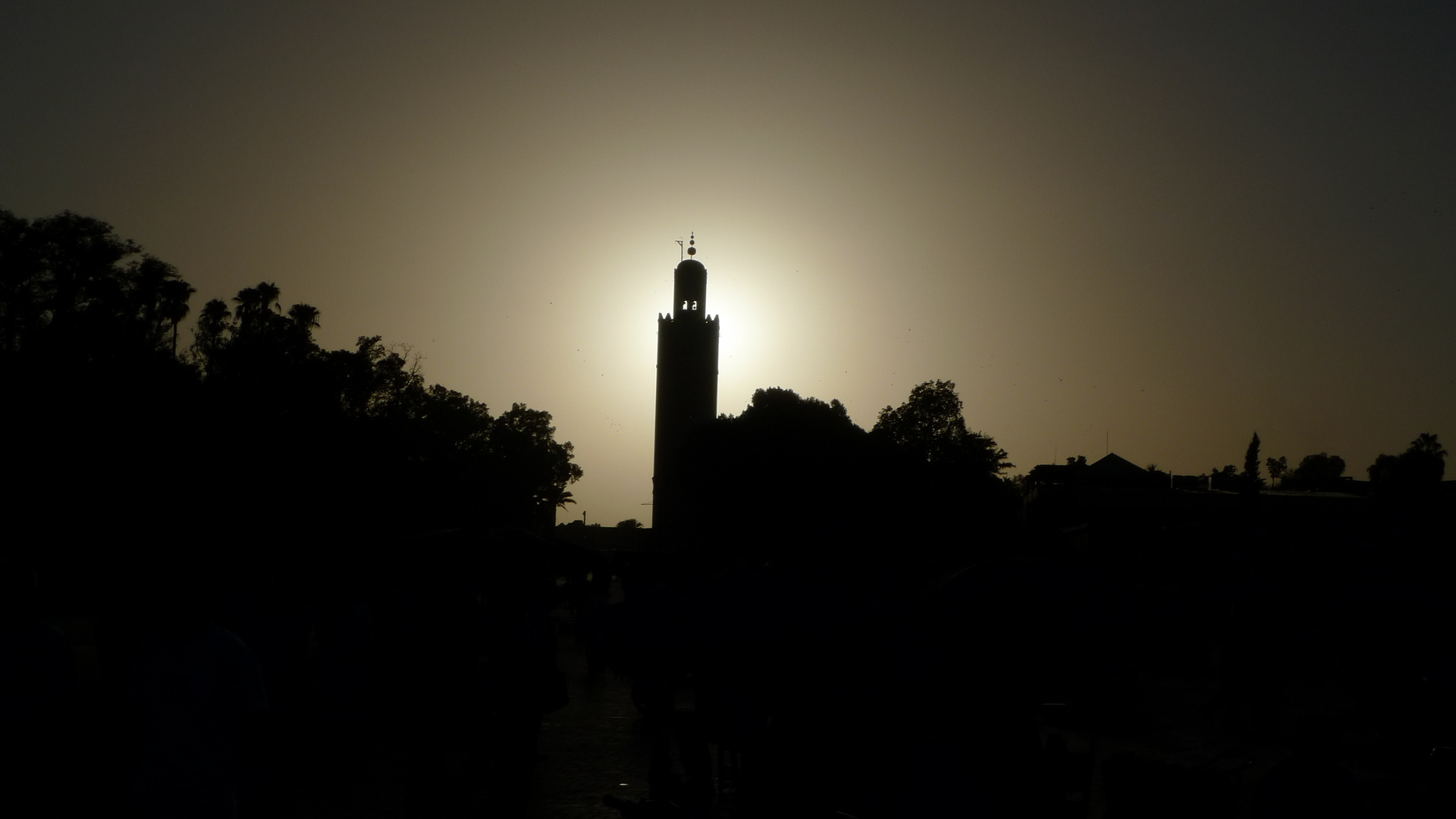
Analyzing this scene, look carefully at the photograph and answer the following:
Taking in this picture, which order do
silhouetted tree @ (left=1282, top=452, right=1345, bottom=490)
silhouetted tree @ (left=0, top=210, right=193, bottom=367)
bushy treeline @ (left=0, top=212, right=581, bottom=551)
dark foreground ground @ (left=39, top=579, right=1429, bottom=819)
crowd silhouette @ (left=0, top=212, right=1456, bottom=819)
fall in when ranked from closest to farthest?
crowd silhouette @ (left=0, top=212, right=1456, bottom=819), dark foreground ground @ (left=39, top=579, right=1429, bottom=819), bushy treeline @ (left=0, top=212, right=581, bottom=551), silhouetted tree @ (left=0, top=210, right=193, bottom=367), silhouetted tree @ (left=1282, top=452, right=1345, bottom=490)

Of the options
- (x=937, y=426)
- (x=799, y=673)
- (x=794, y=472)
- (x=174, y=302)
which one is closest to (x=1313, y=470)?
(x=937, y=426)

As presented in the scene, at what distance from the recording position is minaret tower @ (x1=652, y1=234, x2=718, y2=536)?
7694cm

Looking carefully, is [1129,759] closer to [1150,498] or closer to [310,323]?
[1150,498]

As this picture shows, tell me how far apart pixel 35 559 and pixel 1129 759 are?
3238 cm

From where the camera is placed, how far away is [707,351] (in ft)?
253

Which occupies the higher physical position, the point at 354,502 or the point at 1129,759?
the point at 354,502

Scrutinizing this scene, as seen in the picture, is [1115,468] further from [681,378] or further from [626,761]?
[626,761]

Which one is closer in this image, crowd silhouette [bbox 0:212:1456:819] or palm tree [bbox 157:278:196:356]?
crowd silhouette [bbox 0:212:1456:819]

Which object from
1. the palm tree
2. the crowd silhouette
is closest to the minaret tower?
the palm tree

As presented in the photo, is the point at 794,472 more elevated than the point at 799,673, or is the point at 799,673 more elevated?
the point at 794,472

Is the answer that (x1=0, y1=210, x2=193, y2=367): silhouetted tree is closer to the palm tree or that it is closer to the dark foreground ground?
the palm tree

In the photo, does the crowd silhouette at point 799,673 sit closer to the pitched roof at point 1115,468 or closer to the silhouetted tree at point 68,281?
the silhouetted tree at point 68,281

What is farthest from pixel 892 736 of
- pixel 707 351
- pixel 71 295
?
pixel 707 351

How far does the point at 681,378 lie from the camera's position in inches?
3034
